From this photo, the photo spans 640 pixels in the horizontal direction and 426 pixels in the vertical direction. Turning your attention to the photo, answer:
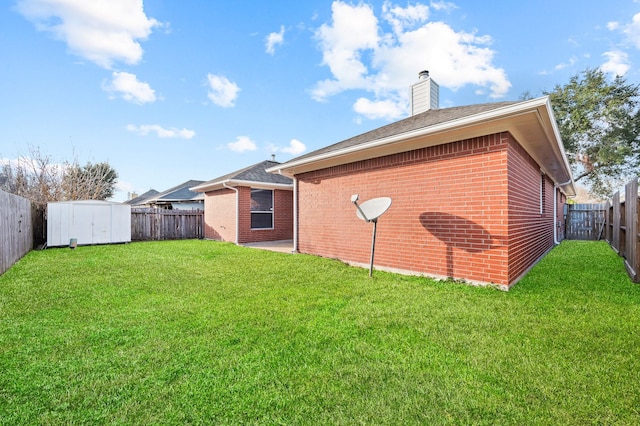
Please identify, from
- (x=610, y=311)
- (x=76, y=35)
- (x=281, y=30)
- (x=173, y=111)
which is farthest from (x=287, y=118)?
(x=610, y=311)

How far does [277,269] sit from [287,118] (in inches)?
315

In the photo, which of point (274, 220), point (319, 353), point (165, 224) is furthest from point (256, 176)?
point (319, 353)

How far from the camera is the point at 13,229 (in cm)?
714

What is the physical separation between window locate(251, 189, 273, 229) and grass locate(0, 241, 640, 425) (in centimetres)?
767

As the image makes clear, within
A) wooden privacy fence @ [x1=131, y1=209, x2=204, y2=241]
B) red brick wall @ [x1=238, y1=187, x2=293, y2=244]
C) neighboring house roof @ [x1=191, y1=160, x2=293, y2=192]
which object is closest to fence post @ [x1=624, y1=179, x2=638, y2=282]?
neighboring house roof @ [x1=191, y1=160, x2=293, y2=192]

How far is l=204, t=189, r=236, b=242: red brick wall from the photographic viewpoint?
12.5m

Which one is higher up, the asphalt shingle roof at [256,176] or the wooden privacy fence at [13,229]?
the asphalt shingle roof at [256,176]

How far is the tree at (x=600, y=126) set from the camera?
1706 centimetres

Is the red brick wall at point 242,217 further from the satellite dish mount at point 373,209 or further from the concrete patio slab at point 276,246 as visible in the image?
the satellite dish mount at point 373,209

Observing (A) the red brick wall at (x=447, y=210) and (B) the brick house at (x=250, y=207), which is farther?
(B) the brick house at (x=250, y=207)

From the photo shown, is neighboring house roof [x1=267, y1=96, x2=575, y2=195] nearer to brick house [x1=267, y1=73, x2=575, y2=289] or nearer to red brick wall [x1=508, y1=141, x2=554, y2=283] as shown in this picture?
brick house [x1=267, y1=73, x2=575, y2=289]

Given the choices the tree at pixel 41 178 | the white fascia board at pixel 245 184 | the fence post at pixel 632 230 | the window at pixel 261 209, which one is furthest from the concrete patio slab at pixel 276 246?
the tree at pixel 41 178

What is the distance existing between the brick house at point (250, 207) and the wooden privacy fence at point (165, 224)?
1.26 metres

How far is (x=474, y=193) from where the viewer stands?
4.95 meters
